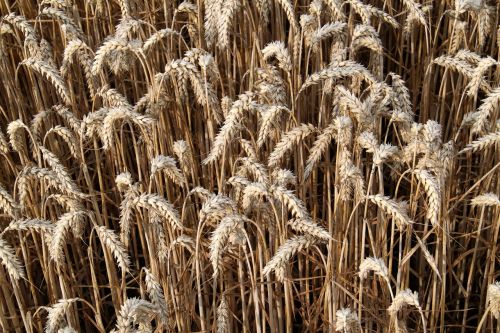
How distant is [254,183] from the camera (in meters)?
1.68

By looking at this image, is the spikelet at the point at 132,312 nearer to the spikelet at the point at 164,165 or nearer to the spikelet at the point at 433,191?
the spikelet at the point at 164,165

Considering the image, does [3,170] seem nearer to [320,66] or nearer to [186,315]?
[186,315]

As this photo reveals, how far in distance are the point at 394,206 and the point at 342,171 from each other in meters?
0.19

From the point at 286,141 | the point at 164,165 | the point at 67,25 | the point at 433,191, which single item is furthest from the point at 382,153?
the point at 67,25

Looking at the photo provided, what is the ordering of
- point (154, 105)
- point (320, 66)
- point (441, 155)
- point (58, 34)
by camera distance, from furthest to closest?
point (58, 34) < point (320, 66) < point (154, 105) < point (441, 155)

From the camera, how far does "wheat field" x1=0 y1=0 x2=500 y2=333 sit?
173 cm

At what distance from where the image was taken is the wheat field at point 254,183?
1.73 m

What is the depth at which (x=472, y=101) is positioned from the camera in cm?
239

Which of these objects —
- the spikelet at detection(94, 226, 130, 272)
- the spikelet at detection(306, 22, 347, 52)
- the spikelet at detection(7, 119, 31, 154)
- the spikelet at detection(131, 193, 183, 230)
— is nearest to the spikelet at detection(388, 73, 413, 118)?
the spikelet at detection(306, 22, 347, 52)

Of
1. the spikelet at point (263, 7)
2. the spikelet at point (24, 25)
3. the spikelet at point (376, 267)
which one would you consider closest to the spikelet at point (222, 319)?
the spikelet at point (376, 267)

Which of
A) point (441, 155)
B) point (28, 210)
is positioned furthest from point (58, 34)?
point (441, 155)

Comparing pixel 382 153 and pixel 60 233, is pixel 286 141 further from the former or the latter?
pixel 60 233

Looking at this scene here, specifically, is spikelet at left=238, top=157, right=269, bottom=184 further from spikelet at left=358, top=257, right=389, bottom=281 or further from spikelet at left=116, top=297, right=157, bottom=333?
spikelet at left=116, top=297, right=157, bottom=333

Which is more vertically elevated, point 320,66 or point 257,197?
point 320,66
